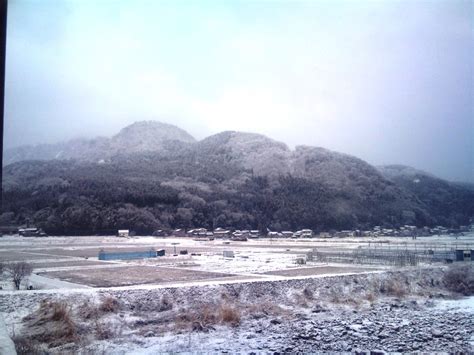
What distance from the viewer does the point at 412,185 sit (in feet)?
129

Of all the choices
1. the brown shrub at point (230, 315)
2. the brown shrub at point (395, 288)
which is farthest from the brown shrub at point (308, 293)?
Result: the brown shrub at point (230, 315)

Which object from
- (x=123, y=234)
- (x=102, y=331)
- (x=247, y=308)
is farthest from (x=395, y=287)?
(x=123, y=234)

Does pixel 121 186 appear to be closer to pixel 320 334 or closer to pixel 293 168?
pixel 293 168

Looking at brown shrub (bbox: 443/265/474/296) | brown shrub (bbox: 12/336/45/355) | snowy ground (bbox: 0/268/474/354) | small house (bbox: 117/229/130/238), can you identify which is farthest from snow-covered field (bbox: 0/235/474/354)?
small house (bbox: 117/229/130/238)

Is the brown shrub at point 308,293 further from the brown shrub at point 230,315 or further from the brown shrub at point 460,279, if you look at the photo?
the brown shrub at point 460,279

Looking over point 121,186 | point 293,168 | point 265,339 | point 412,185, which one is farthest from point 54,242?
point 293,168

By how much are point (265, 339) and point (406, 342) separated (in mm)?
2986

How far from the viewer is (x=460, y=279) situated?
→ 18000 mm

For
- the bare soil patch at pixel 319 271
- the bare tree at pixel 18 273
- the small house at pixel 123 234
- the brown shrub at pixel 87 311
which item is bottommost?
the brown shrub at pixel 87 311

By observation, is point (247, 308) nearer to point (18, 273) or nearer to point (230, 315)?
point (230, 315)

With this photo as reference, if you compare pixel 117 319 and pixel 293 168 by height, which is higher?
pixel 293 168

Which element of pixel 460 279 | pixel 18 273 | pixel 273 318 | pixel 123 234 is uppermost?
→ pixel 123 234

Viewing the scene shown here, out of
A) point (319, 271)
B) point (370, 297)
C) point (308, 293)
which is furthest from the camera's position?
point (319, 271)

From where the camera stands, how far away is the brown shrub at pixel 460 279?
1734cm
